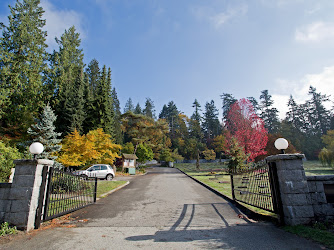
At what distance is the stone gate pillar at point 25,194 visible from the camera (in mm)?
3951

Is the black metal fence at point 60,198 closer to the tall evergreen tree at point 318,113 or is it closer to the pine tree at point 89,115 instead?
the pine tree at point 89,115

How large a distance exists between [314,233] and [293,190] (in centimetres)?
90

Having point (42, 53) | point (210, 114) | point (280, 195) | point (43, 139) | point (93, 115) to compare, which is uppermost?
point (210, 114)

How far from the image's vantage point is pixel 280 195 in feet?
14.1

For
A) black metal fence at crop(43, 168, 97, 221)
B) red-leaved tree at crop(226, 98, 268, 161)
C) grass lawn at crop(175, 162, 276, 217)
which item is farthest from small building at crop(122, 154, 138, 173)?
black metal fence at crop(43, 168, 97, 221)

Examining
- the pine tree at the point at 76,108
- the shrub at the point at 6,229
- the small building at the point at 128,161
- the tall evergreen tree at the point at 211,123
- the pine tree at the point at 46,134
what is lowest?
the shrub at the point at 6,229

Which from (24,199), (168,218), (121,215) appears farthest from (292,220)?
(24,199)

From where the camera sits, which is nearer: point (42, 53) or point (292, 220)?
point (292, 220)

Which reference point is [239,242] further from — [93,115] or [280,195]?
[93,115]

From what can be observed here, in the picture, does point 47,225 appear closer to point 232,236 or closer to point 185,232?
point 185,232

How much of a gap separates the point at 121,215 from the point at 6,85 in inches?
846

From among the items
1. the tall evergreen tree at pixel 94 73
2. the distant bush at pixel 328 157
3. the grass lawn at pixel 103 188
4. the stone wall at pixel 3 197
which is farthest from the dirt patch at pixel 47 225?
the tall evergreen tree at pixel 94 73

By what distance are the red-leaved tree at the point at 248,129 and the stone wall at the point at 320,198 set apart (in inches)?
739

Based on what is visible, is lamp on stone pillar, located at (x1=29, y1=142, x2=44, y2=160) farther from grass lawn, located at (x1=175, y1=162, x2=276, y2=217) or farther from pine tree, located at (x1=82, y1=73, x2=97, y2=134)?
pine tree, located at (x1=82, y1=73, x2=97, y2=134)
